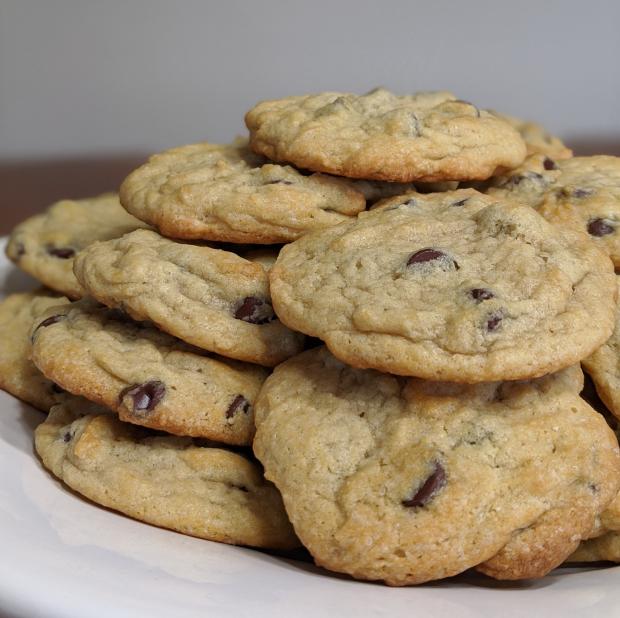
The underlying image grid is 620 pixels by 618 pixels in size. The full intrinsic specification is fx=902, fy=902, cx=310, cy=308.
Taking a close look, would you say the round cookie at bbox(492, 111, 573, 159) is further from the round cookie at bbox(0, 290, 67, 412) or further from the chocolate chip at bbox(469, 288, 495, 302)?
the round cookie at bbox(0, 290, 67, 412)

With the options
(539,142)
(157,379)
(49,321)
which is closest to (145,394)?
(157,379)

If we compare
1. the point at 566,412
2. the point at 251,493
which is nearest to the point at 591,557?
the point at 566,412

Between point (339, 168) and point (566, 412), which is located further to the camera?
point (339, 168)

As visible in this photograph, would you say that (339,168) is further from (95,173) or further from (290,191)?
(95,173)

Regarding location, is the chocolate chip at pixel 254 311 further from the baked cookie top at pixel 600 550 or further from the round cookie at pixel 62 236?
the baked cookie top at pixel 600 550

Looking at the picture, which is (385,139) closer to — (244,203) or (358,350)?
(244,203)

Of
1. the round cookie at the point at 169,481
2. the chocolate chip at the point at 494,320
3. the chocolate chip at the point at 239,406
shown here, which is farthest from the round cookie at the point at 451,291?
the round cookie at the point at 169,481
